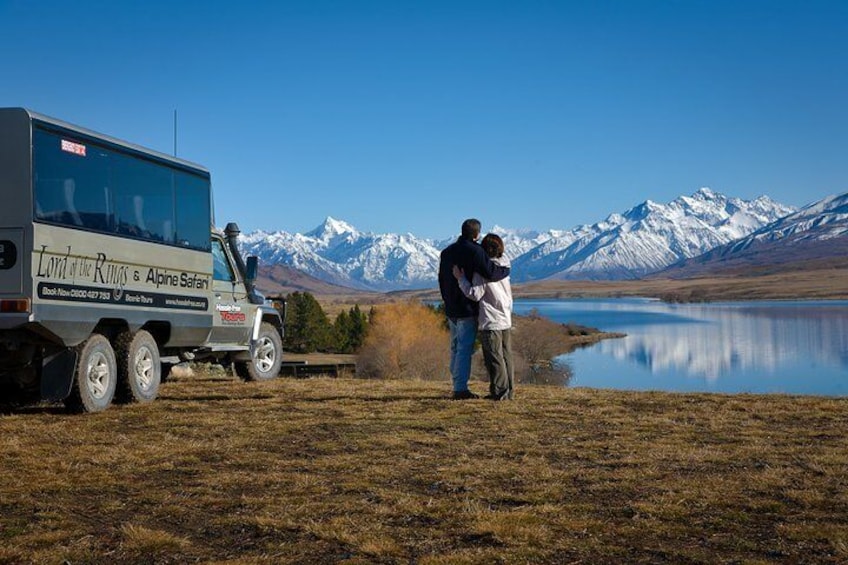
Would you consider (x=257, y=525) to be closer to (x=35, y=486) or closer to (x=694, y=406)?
(x=35, y=486)

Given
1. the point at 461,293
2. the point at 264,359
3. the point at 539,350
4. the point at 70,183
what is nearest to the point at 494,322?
the point at 461,293

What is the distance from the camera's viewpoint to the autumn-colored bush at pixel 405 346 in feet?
243

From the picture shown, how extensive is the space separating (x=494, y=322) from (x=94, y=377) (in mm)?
5700

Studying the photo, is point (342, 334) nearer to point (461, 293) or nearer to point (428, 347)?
point (428, 347)

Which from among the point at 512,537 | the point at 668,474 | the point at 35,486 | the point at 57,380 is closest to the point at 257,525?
the point at 512,537

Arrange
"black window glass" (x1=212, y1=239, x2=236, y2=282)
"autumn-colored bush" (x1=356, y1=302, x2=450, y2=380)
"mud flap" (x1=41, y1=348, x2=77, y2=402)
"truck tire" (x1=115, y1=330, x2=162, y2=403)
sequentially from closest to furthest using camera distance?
"mud flap" (x1=41, y1=348, x2=77, y2=402), "truck tire" (x1=115, y1=330, x2=162, y2=403), "black window glass" (x1=212, y1=239, x2=236, y2=282), "autumn-colored bush" (x1=356, y1=302, x2=450, y2=380)

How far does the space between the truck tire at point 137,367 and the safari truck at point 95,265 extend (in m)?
0.02

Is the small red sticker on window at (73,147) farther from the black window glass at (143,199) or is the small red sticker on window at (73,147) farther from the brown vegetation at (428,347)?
the brown vegetation at (428,347)

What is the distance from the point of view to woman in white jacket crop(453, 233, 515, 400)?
44.5 ft

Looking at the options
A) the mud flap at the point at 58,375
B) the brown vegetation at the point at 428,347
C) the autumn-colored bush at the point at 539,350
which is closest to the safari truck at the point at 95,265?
the mud flap at the point at 58,375

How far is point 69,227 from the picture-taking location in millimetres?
11305

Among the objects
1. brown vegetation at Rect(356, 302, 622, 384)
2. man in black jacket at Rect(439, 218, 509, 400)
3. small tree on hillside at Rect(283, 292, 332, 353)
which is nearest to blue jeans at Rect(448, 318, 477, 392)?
man in black jacket at Rect(439, 218, 509, 400)

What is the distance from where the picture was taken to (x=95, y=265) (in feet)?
38.9

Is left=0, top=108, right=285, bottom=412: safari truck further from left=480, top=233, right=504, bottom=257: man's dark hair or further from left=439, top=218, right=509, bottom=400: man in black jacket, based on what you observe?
left=480, top=233, right=504, bottom=257: man's dark hair
